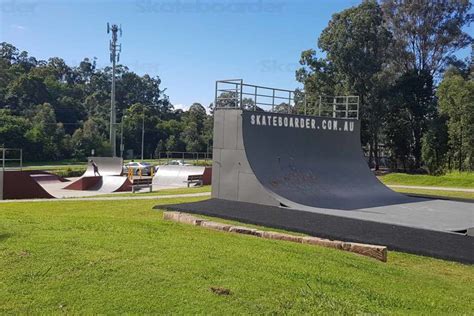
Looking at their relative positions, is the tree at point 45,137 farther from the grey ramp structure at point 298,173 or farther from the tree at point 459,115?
the grey ramp structure at point 298,173

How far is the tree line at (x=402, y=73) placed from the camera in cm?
3722

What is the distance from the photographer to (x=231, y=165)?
1525 cm

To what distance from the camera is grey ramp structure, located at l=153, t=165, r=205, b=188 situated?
2897 centimetres

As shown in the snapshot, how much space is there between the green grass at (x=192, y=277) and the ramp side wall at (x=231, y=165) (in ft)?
22.9

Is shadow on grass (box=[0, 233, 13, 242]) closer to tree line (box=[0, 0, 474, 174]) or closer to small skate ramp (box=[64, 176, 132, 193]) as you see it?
small skate ramp (box=[64, 176, 132, 193])

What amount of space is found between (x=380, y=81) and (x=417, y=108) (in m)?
4.02

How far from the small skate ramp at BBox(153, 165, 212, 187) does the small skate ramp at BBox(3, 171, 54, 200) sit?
10.1 m

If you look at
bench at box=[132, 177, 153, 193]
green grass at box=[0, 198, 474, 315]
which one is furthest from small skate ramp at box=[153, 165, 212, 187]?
green grass at box=[0, 198, 474, 315]

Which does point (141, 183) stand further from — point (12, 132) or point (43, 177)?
point (12, 132)

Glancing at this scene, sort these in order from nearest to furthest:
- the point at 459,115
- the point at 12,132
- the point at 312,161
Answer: the point at 312,161 < the point at 459,115 < the point at 12,132

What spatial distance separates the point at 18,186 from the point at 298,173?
11444mm

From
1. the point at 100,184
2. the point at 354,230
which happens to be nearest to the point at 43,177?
the point at 100,184

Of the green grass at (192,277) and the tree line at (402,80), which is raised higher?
the tree line at (402,80)

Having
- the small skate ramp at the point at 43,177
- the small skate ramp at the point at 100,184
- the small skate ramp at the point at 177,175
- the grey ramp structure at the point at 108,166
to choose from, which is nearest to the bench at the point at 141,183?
the small skate ramp at the point at 100,184
